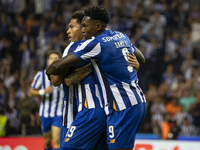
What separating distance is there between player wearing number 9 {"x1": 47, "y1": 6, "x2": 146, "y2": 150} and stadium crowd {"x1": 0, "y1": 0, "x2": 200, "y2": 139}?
5.89 meters

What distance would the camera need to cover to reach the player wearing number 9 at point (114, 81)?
353cm

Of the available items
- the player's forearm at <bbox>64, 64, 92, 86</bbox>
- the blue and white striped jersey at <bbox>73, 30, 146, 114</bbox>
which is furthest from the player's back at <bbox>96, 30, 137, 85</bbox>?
the player's forearm at <bbox>64, 64, 92, 86</bbox>

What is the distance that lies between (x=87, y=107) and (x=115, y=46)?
76 centimetres

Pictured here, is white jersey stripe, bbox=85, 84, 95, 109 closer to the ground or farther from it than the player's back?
closer to the ground

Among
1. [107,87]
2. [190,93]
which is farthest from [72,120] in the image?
[190,93]

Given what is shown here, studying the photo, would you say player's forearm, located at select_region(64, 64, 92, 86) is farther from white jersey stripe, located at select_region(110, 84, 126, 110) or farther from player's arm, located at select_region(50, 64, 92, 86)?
white jersey stripe, located at select_region(110, 84, 126, 110)

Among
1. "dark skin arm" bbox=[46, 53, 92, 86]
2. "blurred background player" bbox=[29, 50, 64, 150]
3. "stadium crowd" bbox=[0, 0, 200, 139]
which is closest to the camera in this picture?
"dark skin arm" bbox=[46, 53, 92, 86]

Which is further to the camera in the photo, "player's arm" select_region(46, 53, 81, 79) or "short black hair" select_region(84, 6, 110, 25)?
"short black hair" select_region(84, 6, 110, 25)

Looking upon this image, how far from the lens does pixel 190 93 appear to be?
A: 1103cm

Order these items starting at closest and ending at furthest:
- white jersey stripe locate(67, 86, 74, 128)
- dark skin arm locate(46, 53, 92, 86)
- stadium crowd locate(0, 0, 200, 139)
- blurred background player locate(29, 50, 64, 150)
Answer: dark skin arm locate(46, 53, 92, 86)
white jersey stripe locate(67, 86, 74, 128)
blurred background player locate(29, 50, 64, 150)
stadium crowd locate(0, 0, 200, 139)

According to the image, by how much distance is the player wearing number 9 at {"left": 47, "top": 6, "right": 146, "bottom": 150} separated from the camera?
11.6ft

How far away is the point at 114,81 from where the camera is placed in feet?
11.8

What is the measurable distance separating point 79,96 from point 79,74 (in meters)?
0.27

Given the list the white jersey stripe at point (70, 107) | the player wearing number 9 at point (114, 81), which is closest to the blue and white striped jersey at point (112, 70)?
the player wearing number 9 at point (114, 81)
